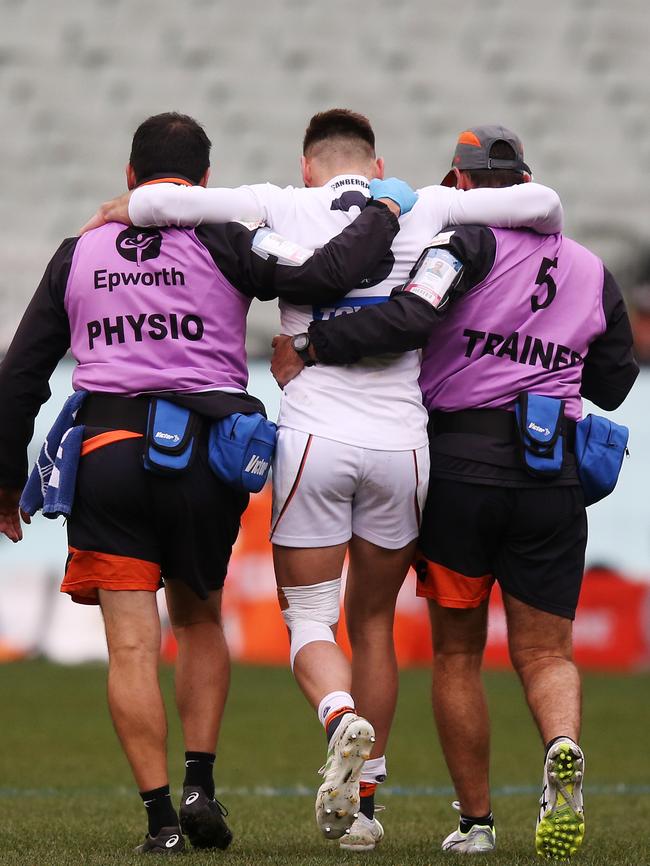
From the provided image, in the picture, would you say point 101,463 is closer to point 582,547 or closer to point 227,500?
point 227,500

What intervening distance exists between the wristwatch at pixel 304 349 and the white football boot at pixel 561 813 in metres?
1.22

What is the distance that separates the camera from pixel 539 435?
14.6 ft

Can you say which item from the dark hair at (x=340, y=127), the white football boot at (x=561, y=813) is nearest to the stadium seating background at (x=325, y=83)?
the dark hair at (x=340, y=127)

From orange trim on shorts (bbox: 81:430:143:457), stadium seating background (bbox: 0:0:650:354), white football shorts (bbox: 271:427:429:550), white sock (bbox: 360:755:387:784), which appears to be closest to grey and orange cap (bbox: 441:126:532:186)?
white football shorts (bbox: 271:427:429:550)

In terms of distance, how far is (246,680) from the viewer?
11789 mm

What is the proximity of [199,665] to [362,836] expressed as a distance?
2.15 feet

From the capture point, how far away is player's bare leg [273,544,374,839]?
12.6ft

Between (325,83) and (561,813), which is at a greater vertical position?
(325,83)

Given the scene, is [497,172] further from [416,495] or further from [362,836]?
[362,836]

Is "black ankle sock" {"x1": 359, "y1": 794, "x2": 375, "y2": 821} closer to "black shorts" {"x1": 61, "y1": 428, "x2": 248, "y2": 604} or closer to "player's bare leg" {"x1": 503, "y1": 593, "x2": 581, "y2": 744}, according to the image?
"player's bare leg" {"x1": 503, "y1": 593, "x2": 581, "y2": 744}

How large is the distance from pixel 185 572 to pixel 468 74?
14.5 m

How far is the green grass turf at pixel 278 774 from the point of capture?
175 inches

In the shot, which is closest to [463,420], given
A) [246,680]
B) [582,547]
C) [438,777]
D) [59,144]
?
[582,547]

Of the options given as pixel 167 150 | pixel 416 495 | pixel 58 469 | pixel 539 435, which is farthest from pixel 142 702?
pixel 167 150
